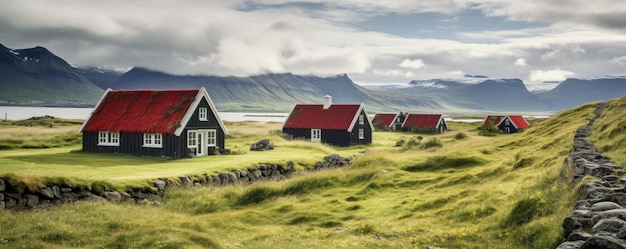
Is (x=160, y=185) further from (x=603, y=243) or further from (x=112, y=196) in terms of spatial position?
(x=603, y=243)

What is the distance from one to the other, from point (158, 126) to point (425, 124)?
77.4 metres

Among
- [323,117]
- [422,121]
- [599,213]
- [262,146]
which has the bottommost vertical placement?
[262,146]

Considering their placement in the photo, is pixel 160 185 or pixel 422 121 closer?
pixel 160 185

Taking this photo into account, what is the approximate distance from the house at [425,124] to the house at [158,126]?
228ft

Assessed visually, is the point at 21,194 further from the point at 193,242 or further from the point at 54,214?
the point at 193,242

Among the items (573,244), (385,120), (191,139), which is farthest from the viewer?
(385,120)

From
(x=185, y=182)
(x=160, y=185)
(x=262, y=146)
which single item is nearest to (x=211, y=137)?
(x=262, y=146)

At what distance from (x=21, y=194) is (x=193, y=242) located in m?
12.8

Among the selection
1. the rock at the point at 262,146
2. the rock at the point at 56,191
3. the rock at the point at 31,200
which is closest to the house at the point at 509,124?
the rock at the point at 262,146

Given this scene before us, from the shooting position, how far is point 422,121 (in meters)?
115

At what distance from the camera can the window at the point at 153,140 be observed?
150 ft

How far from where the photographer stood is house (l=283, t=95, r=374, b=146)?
70.9 m

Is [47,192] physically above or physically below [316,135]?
below

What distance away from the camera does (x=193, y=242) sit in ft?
54.6
